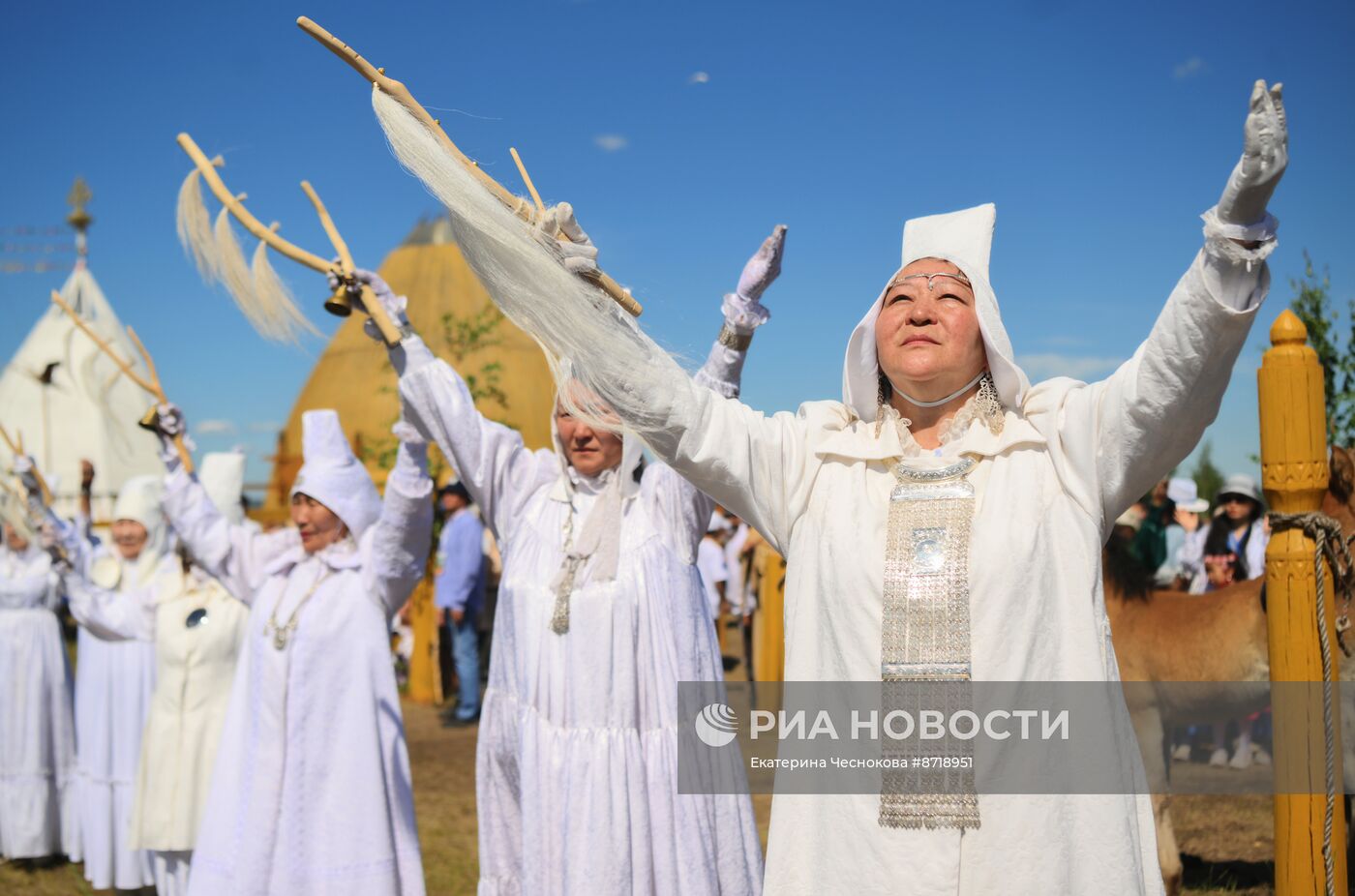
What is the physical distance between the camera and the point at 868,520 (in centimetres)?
267

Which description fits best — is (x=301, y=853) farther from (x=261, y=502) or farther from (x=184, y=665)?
(x=261, y=502)

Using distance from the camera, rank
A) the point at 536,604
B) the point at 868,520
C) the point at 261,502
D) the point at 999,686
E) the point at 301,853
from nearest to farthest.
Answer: the point at 999,686, the point at 868,520, the point at 536,604, the point at 301,853, the point at 261,502

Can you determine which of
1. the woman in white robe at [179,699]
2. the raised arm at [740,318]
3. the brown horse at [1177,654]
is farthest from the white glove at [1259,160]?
the woman in white robe at [179,699]

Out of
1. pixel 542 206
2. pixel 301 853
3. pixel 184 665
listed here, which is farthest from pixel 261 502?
pixel 542 206

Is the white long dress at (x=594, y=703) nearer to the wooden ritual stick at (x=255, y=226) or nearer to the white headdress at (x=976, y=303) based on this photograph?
the wooden ritual stick at (x=255, y=226)

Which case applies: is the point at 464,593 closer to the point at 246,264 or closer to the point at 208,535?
the point at 208,535

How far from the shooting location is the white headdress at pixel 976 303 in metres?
2.64

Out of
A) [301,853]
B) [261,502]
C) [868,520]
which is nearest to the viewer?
[868,520]

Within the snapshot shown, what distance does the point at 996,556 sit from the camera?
98.9 inches

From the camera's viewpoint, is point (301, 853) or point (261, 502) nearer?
point (301, 853)

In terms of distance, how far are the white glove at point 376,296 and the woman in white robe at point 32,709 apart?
206 inches

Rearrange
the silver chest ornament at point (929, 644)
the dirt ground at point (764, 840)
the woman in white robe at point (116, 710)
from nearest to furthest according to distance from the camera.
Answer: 1. the silver chest ornament at point (929, 644)
2. the dirt ground at point (764, 840)
3. the woman in white robe at point (116, 710)

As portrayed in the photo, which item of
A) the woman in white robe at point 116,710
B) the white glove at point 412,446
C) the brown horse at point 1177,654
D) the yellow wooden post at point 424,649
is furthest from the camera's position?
the yellow wooden post at point 424,649

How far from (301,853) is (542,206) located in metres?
3.17
